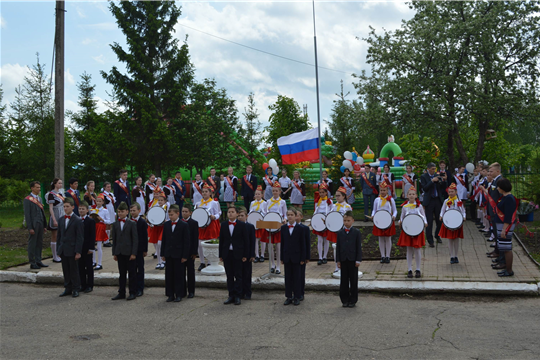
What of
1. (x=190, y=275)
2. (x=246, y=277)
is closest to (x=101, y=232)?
(x=190, y=275)

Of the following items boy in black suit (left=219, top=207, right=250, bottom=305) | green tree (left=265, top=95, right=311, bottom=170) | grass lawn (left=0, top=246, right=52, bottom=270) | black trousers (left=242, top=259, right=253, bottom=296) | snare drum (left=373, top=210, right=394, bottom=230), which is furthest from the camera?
green tree (left=265, top=95, right=311, bottom=170)

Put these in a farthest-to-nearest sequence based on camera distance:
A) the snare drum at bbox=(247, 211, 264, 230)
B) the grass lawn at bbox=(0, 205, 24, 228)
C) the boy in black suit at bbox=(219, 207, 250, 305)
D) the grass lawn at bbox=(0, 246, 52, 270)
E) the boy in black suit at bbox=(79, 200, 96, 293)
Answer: the grass lawn at bbox=(0, 205, 24, 228) → the grass lawn at bbox=(0, 246, 52, 270) → the snare drum at bbox=(247, 211, 264, 230) → the boy in black suit at bbox=(79, 200, 96, 293) → the boy in black suit at bbox=(219, 207, 250, 305)

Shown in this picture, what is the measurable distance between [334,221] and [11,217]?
62.6 ft

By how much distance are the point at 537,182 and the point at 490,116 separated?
10.8ft

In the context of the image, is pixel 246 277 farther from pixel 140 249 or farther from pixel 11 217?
pixel 11 217

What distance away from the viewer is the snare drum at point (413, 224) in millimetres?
9336

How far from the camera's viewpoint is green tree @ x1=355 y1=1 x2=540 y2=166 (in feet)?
52.4

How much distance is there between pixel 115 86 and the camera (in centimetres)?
2562

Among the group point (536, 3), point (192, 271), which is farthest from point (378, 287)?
point (536, 3)

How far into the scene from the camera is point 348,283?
25.8 ft

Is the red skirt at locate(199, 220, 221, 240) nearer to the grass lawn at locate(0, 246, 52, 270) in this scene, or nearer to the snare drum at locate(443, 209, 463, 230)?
the grass lawn at locate(0, 246, 52, 270)

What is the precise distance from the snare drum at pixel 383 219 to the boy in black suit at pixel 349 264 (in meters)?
2.65

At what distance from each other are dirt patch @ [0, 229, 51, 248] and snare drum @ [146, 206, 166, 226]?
5513 mm

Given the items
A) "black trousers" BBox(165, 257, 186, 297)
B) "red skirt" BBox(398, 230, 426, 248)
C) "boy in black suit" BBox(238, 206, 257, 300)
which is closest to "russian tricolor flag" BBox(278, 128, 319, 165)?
"red skirt" BBox(398, 230, 426, 248)
